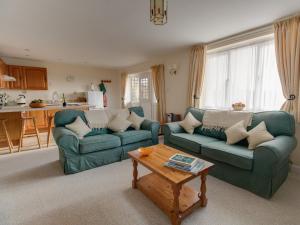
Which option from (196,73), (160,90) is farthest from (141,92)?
(196,73)

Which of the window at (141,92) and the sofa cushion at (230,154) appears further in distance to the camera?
the window at (141,92)

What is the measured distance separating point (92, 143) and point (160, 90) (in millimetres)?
2795

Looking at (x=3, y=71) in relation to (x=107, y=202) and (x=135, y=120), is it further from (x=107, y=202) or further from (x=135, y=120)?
(x=107, y=202)

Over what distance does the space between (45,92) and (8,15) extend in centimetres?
393

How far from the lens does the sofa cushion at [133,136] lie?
9.91 ft

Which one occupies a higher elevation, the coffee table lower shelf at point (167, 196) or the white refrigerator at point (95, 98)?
the white refrigerator at point (95, 98)

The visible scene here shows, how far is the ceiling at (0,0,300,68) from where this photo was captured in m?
2.05

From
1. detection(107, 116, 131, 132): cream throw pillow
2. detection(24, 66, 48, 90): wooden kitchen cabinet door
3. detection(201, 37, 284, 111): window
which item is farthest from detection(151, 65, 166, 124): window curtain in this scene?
detection(24, 66, 48, 90): wooden kitchen cabinet door

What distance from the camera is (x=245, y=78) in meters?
3.12

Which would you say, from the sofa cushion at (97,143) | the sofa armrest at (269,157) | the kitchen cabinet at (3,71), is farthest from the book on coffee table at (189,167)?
the kitchen cabinet at (3,71)

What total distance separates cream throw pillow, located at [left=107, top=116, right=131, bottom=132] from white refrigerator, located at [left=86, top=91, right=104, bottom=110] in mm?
2995

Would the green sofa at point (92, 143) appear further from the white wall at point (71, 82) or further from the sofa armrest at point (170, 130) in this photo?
the white wall at point (71, 82)

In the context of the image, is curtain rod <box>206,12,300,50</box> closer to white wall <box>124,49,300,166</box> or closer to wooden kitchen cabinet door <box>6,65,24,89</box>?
white wall <box>124,49,300,166</box>

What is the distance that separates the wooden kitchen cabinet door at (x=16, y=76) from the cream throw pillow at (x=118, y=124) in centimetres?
393
